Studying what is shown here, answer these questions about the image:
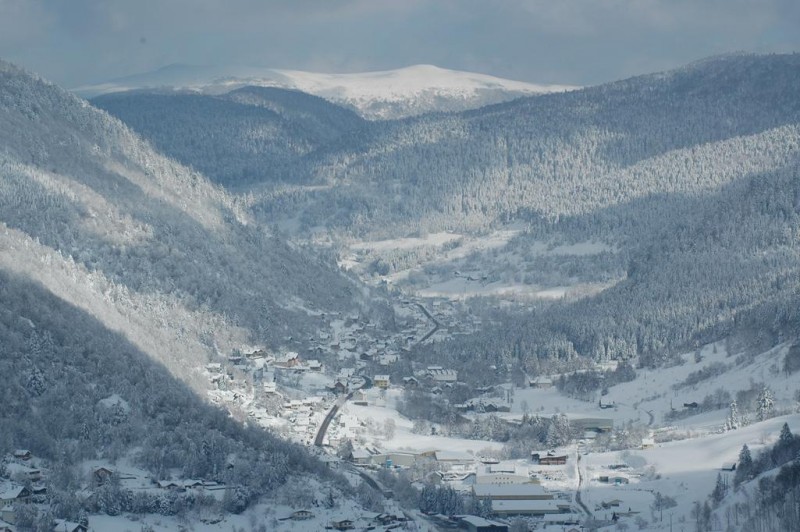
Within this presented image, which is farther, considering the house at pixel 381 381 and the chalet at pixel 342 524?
the house at pixel 381 381

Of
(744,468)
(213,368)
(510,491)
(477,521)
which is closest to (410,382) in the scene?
(213,368)

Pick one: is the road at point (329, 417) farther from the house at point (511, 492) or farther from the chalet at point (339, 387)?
the house at point (511, 492)

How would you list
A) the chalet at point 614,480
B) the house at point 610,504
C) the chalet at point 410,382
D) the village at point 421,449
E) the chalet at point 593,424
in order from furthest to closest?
the chalet at point 410,382, the chalet at point 593,424, the chalet at point 614,480, the house at point 610,504, the village at point 421,449

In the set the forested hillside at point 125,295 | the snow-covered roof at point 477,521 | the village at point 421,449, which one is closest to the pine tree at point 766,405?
the village at point 421,449

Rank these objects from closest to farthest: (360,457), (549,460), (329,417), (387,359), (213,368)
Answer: (360,457) < (549,460) < (329,417) < (213,368) < (387,359)

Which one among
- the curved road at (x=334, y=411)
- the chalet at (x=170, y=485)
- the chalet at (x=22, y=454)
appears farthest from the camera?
the curved road at (x=334, y=411)

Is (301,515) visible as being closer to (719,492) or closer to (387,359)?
(719,492)

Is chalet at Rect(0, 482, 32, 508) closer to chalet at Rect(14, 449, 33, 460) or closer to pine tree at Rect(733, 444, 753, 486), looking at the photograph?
chalet at Rect(14, 449, 33, 460)

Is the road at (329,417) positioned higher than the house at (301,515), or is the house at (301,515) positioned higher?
the road at (329,417)
